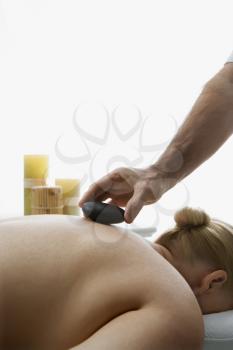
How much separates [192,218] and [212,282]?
16 centimetres

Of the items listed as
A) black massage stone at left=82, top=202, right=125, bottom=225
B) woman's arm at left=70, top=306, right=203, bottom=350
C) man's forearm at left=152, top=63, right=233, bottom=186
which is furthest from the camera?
man's forearm at left=152, top=63, right=233, bottom=186

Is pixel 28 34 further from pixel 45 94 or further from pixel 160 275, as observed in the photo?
pixel 160 275

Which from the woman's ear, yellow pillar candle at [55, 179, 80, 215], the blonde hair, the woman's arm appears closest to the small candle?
yellow pillar candle at [55, 179, 80, 215]

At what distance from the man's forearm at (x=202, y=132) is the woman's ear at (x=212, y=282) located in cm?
31

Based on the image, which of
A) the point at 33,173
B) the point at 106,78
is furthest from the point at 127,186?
the point at 106,78

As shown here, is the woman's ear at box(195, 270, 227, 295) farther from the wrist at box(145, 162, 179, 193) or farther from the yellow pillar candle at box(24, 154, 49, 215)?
the yellow pillar candle at box(24, 154, 49, 215)

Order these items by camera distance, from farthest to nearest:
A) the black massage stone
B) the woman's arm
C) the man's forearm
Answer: the man's forearm < the black massage stone < the woman's arm

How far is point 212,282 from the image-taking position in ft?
4.42

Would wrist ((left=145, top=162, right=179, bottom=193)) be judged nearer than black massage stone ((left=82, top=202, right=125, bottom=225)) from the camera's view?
No

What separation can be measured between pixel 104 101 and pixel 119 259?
50.5 inches

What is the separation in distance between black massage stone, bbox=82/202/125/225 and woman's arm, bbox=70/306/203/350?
0.97 feet

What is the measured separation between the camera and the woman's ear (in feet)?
4.38

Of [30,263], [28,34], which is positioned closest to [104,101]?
[28,34]

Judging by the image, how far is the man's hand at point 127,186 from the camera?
1.40 metres
